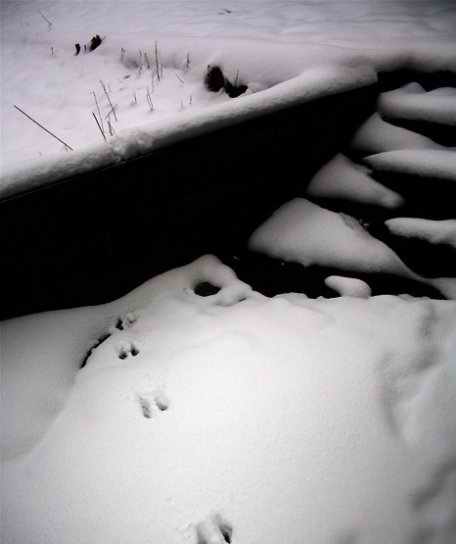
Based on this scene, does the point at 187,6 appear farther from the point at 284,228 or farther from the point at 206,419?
the point at 206,419

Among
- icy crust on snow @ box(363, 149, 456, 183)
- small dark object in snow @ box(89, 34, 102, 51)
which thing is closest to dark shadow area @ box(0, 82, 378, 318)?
icy crust on snow @ box(363, 149, 456, 183)

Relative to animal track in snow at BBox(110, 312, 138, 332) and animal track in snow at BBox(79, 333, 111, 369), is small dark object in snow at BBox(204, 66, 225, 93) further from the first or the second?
animal track in snow at BBox(79, 333, 111, 369)

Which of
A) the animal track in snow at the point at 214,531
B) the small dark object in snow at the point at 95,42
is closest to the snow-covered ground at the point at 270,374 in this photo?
the animal track in snow at the point at 214,531

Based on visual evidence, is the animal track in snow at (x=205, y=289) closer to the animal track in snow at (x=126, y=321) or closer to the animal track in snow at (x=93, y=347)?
the animal track in snow at (x=126, y=321)

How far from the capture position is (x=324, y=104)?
180 centimetres

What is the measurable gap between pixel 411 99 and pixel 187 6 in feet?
11.4

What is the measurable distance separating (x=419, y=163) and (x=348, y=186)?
13.2 inches

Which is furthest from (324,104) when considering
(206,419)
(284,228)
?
Result: (206,419)

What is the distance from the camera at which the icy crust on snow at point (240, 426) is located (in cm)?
102

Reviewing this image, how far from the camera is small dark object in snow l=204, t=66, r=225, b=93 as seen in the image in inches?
98.2

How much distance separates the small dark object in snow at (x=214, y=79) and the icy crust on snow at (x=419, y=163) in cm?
124

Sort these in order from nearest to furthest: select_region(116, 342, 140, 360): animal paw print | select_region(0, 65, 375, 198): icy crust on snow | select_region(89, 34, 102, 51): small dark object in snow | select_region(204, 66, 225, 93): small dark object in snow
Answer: select_region(0, 65, 375, 198): icy crust on snow
select_region(116, 342, 140, 360): animal paw print
select_region(204, 66, 225, 93): small dark object in snow
select_region(89, 34, 102, 51): small dark object in snow

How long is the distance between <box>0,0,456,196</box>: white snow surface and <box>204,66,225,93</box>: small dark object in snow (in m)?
0.05

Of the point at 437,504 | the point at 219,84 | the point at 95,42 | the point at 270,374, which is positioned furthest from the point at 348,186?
the point at 95,42
